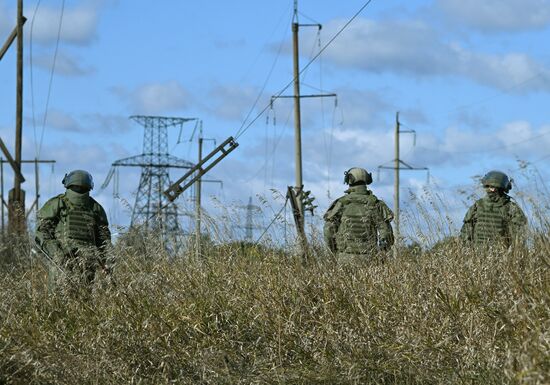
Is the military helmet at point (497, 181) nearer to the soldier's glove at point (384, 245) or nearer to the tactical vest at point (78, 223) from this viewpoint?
the soldier's glove at point (384, 245)

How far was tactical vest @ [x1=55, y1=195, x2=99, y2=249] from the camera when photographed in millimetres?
12648

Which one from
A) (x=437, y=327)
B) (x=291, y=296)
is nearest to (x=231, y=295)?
(x=291, y=296)

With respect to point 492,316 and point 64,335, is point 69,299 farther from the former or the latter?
point 492,316

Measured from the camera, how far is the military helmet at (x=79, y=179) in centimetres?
1293

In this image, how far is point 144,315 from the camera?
9289 millimetres

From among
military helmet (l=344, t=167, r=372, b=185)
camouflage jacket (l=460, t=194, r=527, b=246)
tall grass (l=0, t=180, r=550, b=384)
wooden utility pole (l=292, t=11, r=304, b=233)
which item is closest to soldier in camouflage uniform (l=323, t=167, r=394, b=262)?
military helmet (l=344, t=167, r=372, b=185)

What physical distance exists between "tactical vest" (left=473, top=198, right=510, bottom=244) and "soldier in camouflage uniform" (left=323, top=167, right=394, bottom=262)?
3.51 feet

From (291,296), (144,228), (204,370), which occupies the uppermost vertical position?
(144,228)

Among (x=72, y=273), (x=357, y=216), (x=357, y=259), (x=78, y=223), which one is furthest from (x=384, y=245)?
(x=78, y=223)

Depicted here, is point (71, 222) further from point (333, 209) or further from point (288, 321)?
point (288, 321)

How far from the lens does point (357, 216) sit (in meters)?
13.3

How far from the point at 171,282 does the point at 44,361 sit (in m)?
1.61

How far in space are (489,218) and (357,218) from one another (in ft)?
4.73

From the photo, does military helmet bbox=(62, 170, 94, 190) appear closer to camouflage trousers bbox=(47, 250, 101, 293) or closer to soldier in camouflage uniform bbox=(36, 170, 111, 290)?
soldier in camouflage uniform bbox=(36, 170, 111, 290)
